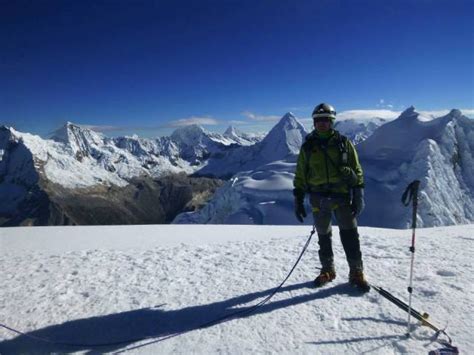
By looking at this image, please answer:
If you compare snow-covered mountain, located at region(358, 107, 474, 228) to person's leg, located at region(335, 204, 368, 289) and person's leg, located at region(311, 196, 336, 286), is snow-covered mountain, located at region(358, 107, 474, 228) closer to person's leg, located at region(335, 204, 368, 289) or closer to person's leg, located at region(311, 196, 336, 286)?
person's leg, located at region(311, 196, 336, 286)

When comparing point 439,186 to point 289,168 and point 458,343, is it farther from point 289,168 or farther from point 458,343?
point 458,343

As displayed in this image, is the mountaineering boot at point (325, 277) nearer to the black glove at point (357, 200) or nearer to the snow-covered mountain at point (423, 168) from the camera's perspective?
the black glove at point (357, 200)

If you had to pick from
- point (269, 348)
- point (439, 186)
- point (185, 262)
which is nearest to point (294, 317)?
point (269, 348)

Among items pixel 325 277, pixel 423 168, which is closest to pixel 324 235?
pixel 325 277

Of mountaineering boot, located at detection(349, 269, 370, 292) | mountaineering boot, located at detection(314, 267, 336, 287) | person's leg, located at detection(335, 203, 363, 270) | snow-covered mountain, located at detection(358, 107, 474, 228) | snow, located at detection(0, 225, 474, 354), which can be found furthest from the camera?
snow-covered mountain, located at detection(358, 107, 474, 228)

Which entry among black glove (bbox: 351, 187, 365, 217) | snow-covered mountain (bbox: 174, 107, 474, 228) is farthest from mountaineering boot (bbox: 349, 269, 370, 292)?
snow-covered mountain (bbox: 174, 107, 474, 228)

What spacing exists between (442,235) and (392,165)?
49.6 m

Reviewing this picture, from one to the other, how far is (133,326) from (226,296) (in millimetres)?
1595

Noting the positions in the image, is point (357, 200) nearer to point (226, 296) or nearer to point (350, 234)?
point (350, 234)

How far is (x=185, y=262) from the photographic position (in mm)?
7875

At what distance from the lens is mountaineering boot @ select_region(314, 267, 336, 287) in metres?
6.26

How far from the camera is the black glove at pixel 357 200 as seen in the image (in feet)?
19.7

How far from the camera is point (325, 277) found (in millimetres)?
6340

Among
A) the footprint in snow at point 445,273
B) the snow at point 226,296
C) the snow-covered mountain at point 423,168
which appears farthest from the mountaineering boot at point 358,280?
the snow-covered mountain at point 423,168
